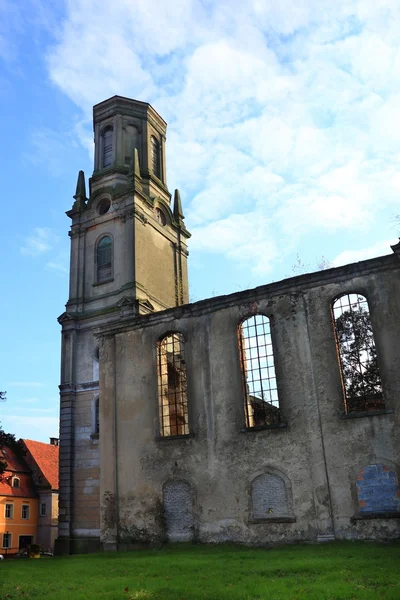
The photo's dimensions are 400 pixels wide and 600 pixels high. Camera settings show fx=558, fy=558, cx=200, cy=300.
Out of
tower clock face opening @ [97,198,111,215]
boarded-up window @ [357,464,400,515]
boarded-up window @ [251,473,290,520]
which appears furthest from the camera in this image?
tower clock face opening @ [97,198,111,215]

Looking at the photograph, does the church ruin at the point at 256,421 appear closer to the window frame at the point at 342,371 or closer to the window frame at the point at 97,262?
the window frame at the point at 342,371

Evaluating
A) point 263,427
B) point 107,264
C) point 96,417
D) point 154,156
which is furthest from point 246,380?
point 154,156

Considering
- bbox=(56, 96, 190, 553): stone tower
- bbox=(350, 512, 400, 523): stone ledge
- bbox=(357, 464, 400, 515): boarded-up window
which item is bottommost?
bbox=(350, 512, 400, 523): stone ledge

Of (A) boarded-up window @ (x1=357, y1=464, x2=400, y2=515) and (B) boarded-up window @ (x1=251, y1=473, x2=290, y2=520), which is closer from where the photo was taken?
(A) boarded-up window @ (x1=357, y1=464, x2=400, y2=515)

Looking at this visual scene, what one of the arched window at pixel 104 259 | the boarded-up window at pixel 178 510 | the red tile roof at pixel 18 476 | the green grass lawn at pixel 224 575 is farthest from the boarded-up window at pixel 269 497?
the red tile roof at pixel 18 476

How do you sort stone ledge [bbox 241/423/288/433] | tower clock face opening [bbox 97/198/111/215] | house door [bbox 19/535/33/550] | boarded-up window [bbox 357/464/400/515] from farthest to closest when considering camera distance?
1. house door [bbox 19/535/33/550]
2. tower clock face opening [bbox 97/198/111/215]
3. stone ledge [bbox 241/423/288/433]
4. boarded-up window [bbox 357/464/400/515]

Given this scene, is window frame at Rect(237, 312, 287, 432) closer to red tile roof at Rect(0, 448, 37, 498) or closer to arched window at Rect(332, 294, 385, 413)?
arched window at Rect(332, 294, 385, 413)

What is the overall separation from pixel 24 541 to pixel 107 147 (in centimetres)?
3222

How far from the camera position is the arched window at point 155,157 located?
3681cm

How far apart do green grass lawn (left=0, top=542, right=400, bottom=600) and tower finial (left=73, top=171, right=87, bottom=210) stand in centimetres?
2242

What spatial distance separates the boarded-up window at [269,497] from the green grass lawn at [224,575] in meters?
1.38

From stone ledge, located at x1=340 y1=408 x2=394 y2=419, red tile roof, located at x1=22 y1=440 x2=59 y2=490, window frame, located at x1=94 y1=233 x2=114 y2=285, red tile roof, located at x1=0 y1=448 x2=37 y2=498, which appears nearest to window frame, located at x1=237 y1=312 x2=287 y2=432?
stone ledge, located at x1=340 y1=408 x2=394 y2=419

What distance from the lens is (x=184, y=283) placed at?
34875 millimetres

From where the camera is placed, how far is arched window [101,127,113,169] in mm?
35781
